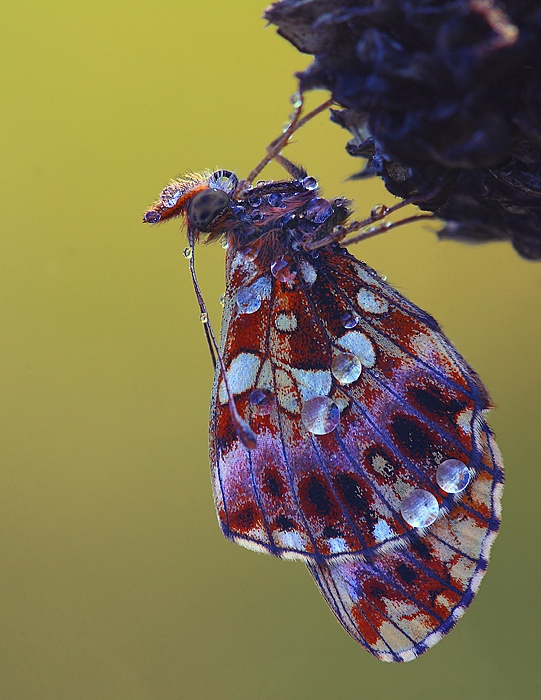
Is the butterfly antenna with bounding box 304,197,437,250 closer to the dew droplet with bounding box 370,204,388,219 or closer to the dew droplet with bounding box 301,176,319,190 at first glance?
the dew droplet with bounding box 370,204,388,219

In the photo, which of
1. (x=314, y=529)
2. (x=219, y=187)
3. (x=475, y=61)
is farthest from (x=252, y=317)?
(x=475, y=61)

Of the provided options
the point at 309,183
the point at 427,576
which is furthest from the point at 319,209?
the point at 427,576

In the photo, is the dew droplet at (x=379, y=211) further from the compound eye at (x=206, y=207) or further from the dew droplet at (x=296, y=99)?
the compound eye at (x=206, y=207)

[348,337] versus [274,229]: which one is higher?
[274,229]

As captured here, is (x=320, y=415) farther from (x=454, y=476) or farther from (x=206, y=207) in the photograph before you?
(x=206, y=207)

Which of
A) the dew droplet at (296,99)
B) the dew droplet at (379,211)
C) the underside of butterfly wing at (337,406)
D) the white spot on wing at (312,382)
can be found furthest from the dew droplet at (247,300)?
the dew droplet at (296,99)

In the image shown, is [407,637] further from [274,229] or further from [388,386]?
[274,229]

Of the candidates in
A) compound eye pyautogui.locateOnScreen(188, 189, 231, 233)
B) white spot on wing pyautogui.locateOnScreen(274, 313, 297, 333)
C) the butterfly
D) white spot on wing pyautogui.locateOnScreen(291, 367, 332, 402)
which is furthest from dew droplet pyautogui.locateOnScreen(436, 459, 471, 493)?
compound eye pyautogui.locateOnScreen(188, 189, 231, 233)
